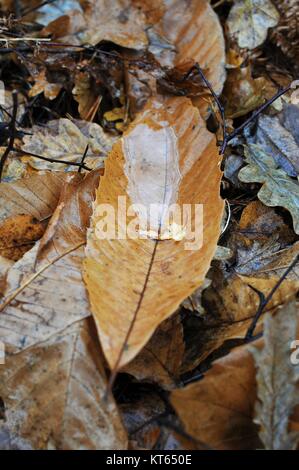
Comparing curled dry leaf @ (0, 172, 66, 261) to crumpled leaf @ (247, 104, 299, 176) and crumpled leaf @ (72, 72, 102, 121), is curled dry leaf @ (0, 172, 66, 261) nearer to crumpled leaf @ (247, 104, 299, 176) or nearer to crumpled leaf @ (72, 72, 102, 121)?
crumpled leaf @ (72, 72, 102, 121)

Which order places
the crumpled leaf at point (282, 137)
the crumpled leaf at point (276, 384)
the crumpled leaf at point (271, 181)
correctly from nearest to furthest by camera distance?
the crumpled leaf at point (276, 384) → the crumpled leaf at point (271, 181) → the crumpled leaf at point (282, 137)

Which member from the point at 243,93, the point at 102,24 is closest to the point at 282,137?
the point at 243,93

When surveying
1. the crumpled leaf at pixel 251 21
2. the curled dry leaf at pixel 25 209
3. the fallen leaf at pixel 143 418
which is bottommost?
the fallen leaf at pixel 143 418

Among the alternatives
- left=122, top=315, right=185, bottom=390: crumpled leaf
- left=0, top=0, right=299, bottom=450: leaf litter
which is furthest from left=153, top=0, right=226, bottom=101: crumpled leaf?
left=122, top=315, right=185, bottom=390: crumpled leaf

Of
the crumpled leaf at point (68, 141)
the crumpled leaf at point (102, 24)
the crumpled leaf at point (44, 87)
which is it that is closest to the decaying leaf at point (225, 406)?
the crumpled leaf at point (68, 141)

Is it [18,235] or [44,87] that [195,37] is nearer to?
[44,87]

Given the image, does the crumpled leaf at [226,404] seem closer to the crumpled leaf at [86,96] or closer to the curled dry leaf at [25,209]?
the curled dry leaf at [25,209]
